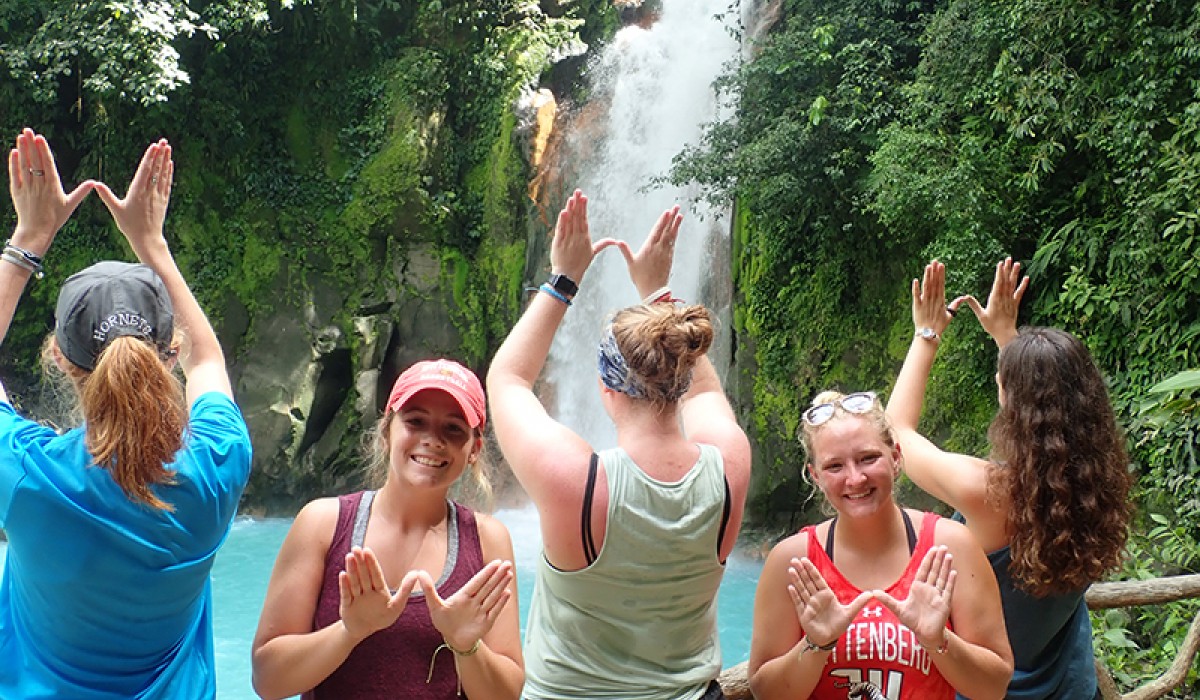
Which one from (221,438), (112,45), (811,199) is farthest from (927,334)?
(112,45)

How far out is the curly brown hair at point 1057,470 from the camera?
2514 millimetres

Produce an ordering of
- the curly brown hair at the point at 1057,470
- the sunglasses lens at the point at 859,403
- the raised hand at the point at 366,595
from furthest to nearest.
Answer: the curly brown hair at the point at 1057,470, the sunglasses lens at the point at 859,403, the raised hand at the point at 366,595

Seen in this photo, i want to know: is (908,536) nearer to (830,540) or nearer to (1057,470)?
(830,540)

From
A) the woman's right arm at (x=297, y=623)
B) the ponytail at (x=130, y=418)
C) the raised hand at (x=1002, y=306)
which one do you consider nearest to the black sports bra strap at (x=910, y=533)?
the raised hand at (x=1002, y=306)

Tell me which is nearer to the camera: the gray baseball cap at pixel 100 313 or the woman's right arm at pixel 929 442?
the gray baseball cap at pixel 100 313

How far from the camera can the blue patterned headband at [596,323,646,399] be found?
7.00ft

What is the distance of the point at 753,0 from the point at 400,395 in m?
13.3

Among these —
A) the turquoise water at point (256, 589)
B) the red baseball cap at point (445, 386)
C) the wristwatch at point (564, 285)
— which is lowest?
the turquoise water at point (256, 589)

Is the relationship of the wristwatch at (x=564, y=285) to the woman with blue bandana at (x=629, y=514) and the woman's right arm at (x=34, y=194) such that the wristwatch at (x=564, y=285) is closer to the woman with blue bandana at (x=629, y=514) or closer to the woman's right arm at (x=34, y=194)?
the woman with blue bandana at (x=629, y=514)

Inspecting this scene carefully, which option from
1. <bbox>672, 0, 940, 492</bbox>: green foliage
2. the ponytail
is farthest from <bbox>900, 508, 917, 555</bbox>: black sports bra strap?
<bbox>672, 0, 940, 492</bbox>: green foliage

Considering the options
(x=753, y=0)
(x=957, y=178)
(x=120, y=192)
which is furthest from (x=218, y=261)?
(x=957, y=178)

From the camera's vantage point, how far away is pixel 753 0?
14281mm

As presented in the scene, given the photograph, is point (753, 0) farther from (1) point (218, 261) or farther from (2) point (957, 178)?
(1) point (218, 261)

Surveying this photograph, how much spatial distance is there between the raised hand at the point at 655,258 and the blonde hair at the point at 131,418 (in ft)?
3.92
